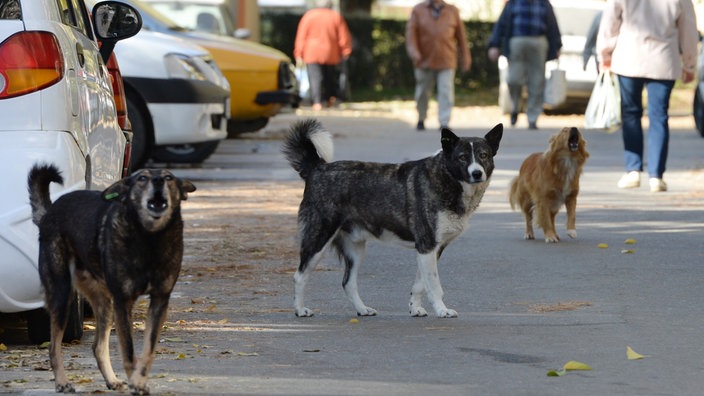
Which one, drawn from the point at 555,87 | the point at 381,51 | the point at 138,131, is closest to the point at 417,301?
the point at 138,131

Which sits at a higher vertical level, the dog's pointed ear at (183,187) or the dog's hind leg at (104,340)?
the dog's pointed ear at (183,187)

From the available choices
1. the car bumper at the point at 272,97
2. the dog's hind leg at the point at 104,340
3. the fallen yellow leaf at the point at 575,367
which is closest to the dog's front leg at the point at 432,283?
the fallen yellow leaf at the point at 575,367

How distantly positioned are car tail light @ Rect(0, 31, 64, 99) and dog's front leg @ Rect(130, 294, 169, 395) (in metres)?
1.41

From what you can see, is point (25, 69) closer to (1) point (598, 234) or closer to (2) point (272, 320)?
(2) point (272, 320)

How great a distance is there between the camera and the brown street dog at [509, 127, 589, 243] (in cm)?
1102

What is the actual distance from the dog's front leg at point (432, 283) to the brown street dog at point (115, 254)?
2.15 m

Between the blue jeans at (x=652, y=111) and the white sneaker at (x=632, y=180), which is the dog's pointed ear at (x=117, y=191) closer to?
the blue jeans at (x=652, y=111)

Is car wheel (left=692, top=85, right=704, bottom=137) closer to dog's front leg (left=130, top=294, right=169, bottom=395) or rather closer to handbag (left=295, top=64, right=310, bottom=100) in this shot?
handbag (left=295, top=64, right=310, bottom=100)

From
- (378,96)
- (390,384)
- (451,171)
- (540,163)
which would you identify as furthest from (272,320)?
(378,96)

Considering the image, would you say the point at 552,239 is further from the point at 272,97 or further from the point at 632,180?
the point at 272,97

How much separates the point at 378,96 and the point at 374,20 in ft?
9.53

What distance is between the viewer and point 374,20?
126ft

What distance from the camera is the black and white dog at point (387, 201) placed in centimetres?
777

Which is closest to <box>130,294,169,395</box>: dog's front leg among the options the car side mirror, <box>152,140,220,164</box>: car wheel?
the car side mirror
